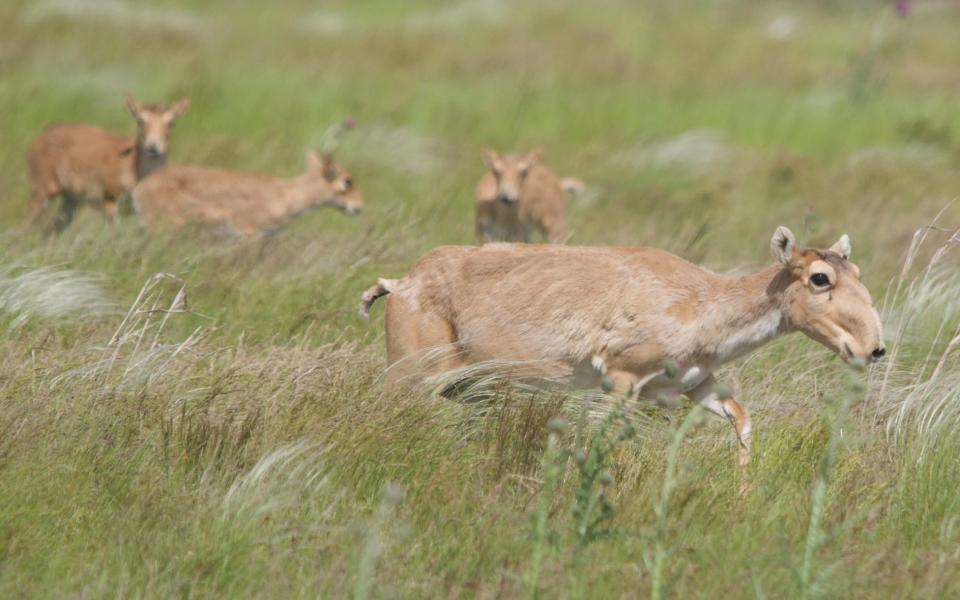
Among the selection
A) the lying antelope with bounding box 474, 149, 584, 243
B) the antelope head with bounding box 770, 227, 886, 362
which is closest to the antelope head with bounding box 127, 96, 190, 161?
the lying antelope with bounding box 474, 149, 584, 243

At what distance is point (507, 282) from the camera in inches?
304

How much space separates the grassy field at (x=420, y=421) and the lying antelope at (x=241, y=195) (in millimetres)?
375

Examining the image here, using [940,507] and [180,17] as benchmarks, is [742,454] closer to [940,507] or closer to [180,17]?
[940,507]

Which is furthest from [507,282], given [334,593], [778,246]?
[334,593]

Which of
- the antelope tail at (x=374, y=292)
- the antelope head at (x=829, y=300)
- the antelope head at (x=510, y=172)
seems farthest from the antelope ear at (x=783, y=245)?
the antelope head at (x=510, y=172)

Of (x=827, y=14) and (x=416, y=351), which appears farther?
(x=827, y=14)

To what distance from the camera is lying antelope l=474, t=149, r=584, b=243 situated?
1465cm

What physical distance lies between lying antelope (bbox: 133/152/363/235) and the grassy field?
0.37 meters

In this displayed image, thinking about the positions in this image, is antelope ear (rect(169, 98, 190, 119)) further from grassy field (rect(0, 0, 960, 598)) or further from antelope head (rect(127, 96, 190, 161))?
grassy field (rect(0, 0, 960, 598))

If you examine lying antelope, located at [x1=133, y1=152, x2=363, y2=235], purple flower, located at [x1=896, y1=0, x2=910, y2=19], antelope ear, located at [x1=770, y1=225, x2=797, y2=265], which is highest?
purple flower, located at [x1=896, y1=0, x2=910, y2=19]

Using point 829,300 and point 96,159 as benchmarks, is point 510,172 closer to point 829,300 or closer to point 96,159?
point 96,159

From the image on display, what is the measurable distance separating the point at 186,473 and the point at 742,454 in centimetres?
238

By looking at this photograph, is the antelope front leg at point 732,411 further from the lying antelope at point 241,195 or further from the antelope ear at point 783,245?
the lying antelope at point 241,195

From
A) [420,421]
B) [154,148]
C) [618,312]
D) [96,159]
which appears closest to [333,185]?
[154,148]
